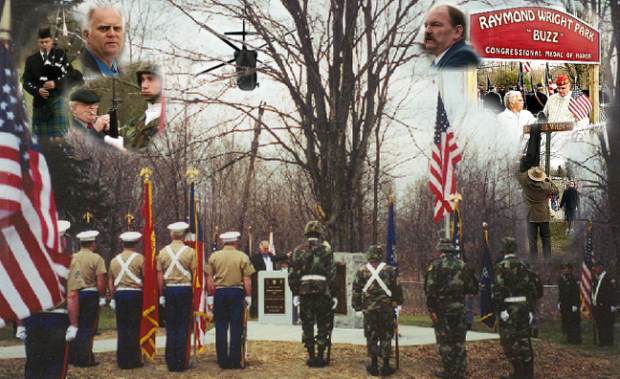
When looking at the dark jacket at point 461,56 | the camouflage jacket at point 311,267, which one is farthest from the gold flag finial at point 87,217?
the dark jacket at point 461,56

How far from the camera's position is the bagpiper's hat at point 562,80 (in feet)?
32.6

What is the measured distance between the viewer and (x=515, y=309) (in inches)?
368

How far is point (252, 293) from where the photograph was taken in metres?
9.39

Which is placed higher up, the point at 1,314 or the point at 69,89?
the point at 69,89

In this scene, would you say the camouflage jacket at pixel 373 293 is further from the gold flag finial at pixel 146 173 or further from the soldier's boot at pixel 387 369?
the gold flag finial at pixel 146 173

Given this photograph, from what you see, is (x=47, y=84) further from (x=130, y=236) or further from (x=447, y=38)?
(x=447, y=38)

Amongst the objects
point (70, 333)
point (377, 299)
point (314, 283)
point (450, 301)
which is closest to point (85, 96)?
point (70, 333)

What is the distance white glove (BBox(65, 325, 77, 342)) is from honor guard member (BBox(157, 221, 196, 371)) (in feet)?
3.02

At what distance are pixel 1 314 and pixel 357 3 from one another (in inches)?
194

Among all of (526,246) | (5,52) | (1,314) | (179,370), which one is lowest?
(179,370)

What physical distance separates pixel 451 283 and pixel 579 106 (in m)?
2.63

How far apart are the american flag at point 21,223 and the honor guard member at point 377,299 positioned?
3.17 meters

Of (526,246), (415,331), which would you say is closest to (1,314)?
(415,331)

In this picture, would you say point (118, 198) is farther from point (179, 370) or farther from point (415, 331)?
point (415, 331)
